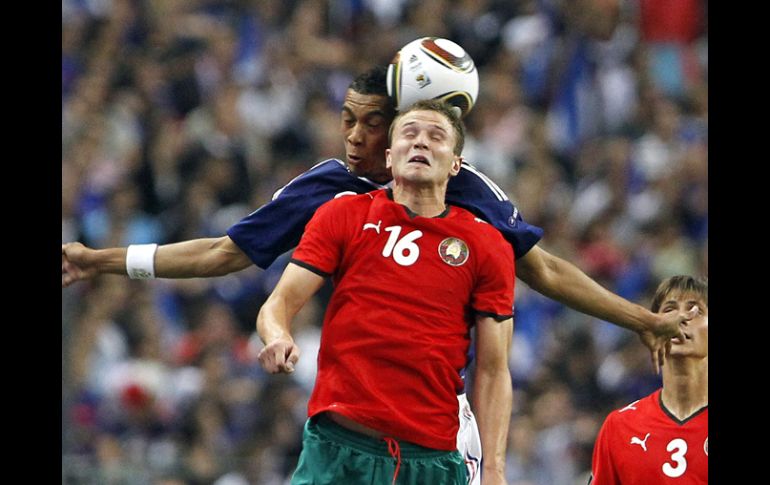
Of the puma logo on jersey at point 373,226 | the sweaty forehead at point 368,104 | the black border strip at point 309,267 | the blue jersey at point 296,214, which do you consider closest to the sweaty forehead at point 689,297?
the blue jersey at point 296,214

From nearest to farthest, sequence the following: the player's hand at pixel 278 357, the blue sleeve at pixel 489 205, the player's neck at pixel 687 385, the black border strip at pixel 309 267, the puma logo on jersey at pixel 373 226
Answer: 1. the player's hand at pixel 278 357
2. the black border strip at pixel 309 267
3. the puma logo on jersey at pixel 373 226
4. the blue sleeve at pixel 489 205
5. the player's neck at pixel 687 385

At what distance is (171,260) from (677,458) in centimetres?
242

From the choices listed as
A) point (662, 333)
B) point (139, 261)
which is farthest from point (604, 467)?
point (139, 261)

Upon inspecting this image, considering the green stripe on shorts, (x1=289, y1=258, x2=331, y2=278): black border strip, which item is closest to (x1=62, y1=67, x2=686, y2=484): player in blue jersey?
(x1=289, y1=258, x2=331, y2=278): black border strip

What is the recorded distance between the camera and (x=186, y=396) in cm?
1063

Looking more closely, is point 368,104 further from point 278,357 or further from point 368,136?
point 278,357

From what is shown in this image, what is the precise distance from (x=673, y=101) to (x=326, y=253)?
27.5ft

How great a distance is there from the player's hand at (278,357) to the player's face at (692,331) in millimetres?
2336

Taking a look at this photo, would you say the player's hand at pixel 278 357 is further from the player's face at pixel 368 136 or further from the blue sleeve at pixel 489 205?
the player's face at pixel 368 136

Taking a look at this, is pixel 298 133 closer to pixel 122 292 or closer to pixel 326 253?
pixel 122 292

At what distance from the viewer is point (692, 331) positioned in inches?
251

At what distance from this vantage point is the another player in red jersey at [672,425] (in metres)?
6.24

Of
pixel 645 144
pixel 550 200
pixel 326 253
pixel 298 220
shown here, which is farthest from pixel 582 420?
pixel 326 253

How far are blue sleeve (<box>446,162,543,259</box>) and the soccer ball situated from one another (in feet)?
1.04
